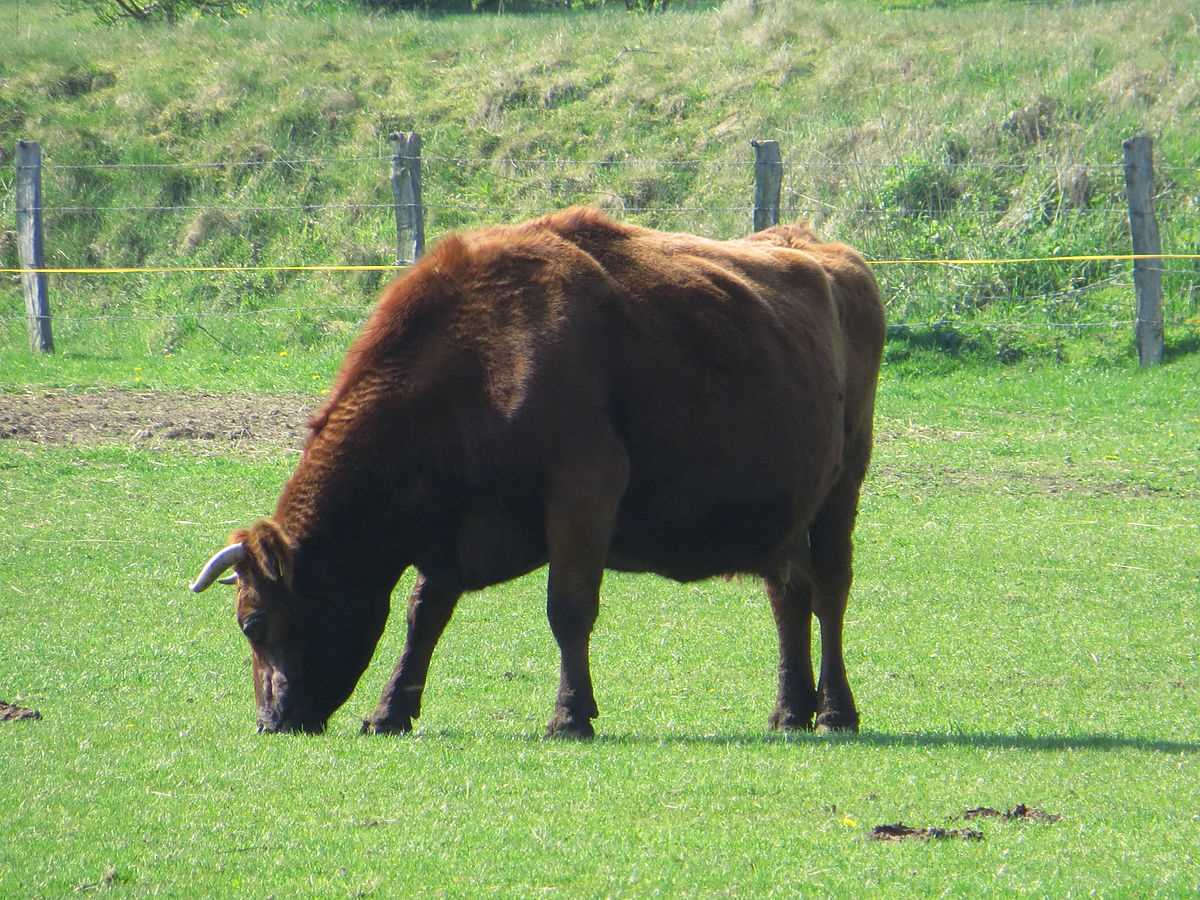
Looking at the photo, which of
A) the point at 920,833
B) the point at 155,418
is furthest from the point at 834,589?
the point at 155,418

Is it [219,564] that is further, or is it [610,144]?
[610,144]

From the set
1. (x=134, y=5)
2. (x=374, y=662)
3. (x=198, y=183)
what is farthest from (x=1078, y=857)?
(x=134, y=5)

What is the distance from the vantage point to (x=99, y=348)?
21844mm

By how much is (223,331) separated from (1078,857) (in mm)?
18396

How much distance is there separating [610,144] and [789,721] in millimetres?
19034

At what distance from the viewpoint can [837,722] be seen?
805cm

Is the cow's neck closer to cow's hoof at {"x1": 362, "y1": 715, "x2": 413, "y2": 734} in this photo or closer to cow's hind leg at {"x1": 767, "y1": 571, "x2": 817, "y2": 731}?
cow's hoof at {"x1": 362, "y1": 715, "x2": 413, "y2": 734}

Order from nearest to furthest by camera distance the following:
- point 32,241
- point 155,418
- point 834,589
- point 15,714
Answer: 1. point 15,714
2. point 834,589
3. point 155,418
4. point 32,241

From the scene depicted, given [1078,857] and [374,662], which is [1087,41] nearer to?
[374,662]

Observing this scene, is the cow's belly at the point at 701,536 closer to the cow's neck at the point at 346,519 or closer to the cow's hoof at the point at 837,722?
the cow's hoof at the point at 837,722

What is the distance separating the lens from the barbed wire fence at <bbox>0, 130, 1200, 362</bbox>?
20375 millimetres

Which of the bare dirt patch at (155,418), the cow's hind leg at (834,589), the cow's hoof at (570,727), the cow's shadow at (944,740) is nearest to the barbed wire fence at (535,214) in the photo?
the bare dirt patch at (155,418)

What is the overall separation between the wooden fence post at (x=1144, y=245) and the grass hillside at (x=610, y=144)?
438 mm

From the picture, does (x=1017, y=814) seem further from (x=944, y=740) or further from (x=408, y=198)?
(x=408, y=198)
